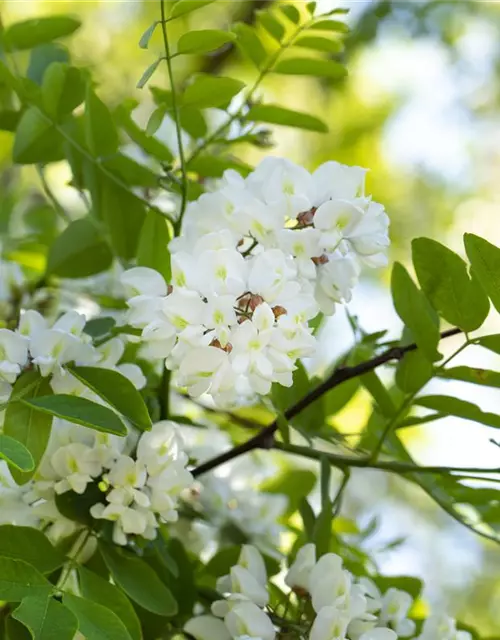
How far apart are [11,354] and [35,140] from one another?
0.21 m

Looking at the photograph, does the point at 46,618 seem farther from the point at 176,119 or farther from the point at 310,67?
the point at 310,67

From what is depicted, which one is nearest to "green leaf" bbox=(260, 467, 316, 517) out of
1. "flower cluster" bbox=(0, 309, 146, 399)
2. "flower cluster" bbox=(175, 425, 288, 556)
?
"flower cluster" bbox=(175, 425, 288, 556)

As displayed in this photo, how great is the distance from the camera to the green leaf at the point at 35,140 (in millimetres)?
581

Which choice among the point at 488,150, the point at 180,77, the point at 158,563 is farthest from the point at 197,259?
the point at 488,150

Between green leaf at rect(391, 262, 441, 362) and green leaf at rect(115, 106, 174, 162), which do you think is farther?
green leaf at rect(115, 106, 174, 162)

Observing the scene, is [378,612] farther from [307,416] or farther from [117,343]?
[117,343]

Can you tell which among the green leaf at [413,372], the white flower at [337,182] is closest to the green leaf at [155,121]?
the white flower at [337,182]

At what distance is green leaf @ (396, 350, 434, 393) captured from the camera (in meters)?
0.51

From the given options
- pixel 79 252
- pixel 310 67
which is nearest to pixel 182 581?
pixel 79 252

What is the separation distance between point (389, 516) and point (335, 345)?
0.35 metres

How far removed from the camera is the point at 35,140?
59 centimetres

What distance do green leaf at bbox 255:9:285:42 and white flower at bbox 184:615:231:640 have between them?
1.31 ft

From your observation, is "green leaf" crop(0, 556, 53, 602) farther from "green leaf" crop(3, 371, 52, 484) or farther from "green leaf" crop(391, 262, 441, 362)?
"green leaf" crop(391, 262, 441, 362)

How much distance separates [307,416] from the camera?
56 cm
